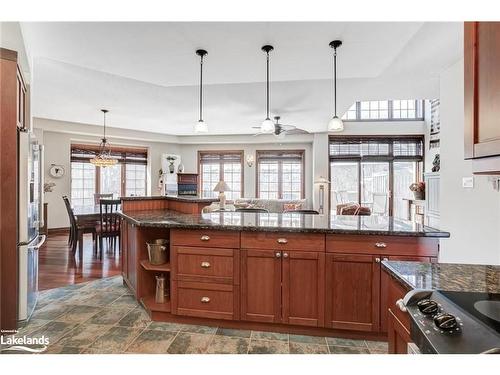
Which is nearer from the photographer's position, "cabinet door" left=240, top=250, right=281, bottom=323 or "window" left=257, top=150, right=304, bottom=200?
"cabinet door" left=240, top=250, right=281, bottom=323

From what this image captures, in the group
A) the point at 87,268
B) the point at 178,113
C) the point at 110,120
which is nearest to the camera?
the point at 87,268

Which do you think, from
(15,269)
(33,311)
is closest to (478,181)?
(15,269)

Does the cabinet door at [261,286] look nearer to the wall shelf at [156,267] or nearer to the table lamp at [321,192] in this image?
the wall shelf at [156,267]

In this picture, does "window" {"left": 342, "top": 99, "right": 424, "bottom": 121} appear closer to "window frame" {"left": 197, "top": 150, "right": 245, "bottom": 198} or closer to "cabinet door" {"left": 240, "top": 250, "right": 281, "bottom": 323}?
"window frame" {"left": 197, "top": 150, "right": 245, "bottom": 198}

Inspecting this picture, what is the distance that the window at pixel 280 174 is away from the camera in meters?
8.40

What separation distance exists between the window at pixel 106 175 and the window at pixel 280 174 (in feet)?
11.9

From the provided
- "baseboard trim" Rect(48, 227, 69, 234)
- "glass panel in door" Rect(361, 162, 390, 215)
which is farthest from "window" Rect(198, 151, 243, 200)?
"baseboard trim" Rect(48, 227, 69, 234)

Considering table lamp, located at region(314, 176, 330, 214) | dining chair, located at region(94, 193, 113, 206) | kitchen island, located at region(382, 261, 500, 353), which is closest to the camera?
kitchen island, located at region(382, 261, 500, 353)

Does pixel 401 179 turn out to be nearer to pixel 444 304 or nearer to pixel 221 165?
pixel 221 165

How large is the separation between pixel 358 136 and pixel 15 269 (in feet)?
24.8

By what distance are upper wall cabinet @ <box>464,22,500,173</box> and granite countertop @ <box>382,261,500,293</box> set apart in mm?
437

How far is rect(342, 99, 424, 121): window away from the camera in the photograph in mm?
7406

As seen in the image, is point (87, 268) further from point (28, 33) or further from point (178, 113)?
point (178, 113)
